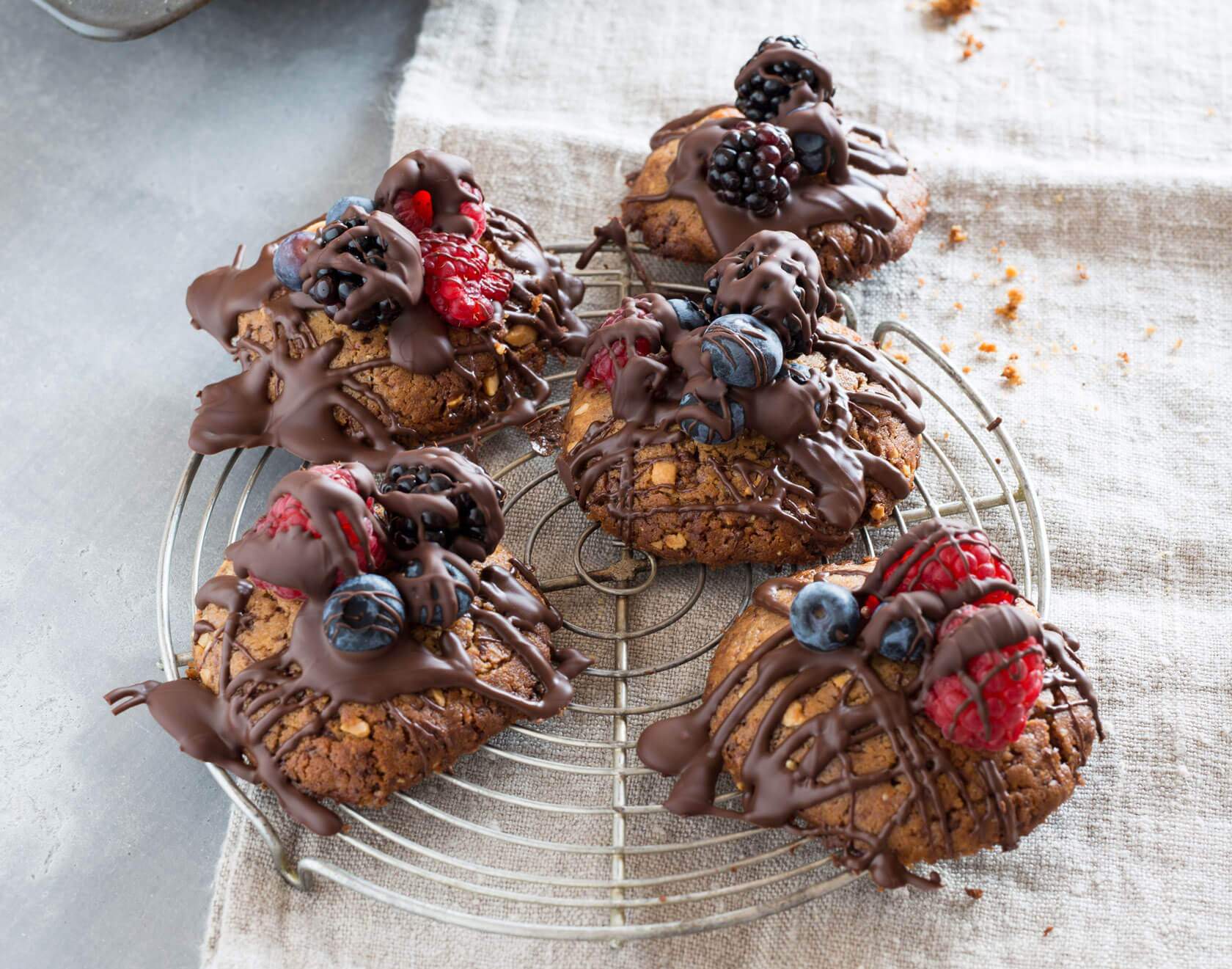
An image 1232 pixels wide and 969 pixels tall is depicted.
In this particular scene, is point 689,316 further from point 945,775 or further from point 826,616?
point 945,775

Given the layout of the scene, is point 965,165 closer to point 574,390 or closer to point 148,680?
point 574,390

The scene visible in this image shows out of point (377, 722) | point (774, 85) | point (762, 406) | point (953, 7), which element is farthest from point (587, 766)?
point (953, 7)

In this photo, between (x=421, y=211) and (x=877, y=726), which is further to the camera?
(x=421, y=211)

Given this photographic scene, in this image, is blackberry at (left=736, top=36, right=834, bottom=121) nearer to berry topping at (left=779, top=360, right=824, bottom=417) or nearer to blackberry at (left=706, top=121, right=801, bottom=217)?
blackberry at (left=706, top=121, right=801, bottom=217)

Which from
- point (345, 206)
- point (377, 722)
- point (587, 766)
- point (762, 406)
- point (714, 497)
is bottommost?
point (587, 766)

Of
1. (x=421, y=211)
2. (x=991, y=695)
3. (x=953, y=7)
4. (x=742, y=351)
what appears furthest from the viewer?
(x=953, y=7)

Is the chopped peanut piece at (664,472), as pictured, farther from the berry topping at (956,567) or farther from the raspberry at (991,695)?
the raspberry at (991,695)

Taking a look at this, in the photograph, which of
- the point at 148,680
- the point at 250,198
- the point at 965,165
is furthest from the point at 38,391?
the point at 965,165
